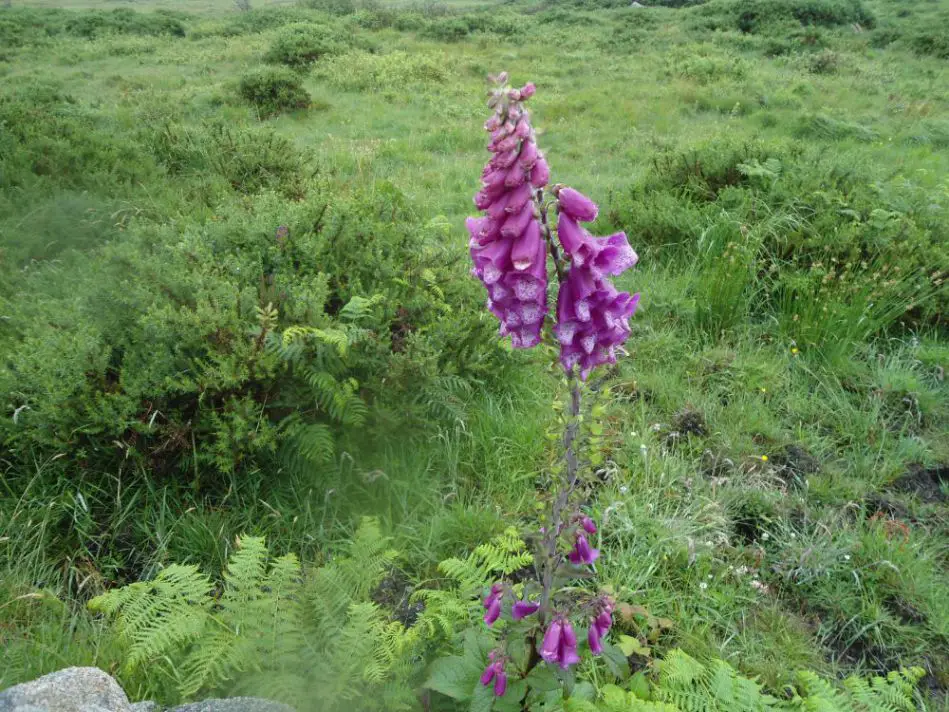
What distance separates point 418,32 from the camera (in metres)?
17.7

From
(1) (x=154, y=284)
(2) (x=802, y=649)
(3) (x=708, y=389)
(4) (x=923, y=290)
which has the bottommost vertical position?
(2) (x=802, y=649)

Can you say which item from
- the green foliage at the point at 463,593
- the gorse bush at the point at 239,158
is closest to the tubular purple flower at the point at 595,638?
the green foliage at the point at 463,593

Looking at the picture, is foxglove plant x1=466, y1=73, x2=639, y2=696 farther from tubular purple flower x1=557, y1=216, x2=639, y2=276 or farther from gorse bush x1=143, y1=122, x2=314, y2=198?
gorse bush x1=143, y1=122, x2=314, y2=198

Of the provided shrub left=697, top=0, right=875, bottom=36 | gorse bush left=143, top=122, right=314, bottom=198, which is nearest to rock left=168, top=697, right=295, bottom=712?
gorse bush left=143, top=122, right=314, bottom=198

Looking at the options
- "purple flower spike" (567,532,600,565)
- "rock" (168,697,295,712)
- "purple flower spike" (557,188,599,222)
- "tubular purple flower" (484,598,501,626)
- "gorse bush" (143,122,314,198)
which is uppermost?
"purple flower spike" (557,188,599,222)

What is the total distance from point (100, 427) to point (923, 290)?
5.40 metres

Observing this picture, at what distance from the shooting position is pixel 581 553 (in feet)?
6.27

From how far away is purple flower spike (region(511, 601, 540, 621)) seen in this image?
6.23ft

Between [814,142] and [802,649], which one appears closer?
[802,649]

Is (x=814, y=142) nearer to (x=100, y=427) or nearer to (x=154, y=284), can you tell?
(x=154, y=284)

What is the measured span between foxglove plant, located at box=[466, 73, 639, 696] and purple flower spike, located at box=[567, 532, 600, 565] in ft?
0.19

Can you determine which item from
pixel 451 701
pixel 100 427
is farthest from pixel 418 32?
pixel 451 701

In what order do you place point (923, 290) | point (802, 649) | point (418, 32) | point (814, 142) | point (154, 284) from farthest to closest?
point (418, 32) → point (814, 142) → point (923, 290) → point (154, 284) → point (802, 649)

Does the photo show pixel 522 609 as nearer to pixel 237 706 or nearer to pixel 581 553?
pixel 581 553
